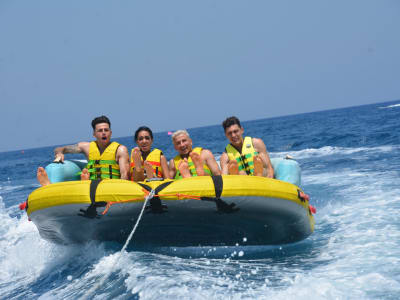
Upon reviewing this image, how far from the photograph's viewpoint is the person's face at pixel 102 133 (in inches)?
148

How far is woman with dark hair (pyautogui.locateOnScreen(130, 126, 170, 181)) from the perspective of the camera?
3.53m

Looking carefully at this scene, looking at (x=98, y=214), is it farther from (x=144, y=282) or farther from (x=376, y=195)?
(x=376, y=195)

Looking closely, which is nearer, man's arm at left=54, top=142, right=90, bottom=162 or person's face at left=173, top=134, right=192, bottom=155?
person's face at left=173, top=134, right=192, bottom=155

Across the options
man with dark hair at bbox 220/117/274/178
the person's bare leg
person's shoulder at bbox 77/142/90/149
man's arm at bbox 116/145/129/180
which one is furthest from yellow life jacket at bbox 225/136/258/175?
person's shoulder at bbox 77/142/90/149

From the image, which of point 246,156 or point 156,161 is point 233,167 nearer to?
point 246,156

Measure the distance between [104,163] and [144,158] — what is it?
38cm

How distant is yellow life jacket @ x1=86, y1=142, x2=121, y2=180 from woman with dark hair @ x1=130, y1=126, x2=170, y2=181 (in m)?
0.18

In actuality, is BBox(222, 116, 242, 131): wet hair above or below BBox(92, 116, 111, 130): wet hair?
below

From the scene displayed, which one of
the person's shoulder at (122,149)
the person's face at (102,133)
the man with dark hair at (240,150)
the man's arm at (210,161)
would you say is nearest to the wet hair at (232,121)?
the man with dark hair at (240,150)

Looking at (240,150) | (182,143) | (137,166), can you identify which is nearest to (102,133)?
(137,166)

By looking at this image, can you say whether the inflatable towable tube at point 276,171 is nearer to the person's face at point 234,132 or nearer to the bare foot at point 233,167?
the person's face at point 234,132

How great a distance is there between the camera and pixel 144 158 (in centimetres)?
382

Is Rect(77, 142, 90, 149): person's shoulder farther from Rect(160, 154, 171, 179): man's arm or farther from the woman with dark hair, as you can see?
Rect(160, 154, 171, 179): man's arm

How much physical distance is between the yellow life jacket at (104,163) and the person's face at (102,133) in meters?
0.07
